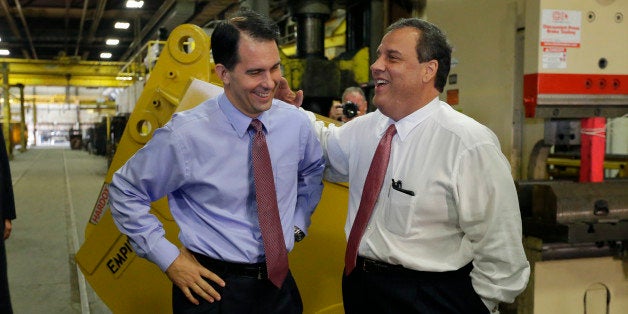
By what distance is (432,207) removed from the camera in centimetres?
165

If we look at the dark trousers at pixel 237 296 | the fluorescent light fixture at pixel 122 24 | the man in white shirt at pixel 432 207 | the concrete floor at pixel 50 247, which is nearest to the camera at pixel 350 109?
the man in white shirt at pixel 432 207

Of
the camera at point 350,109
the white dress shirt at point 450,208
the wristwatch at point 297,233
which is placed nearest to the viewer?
the white dress shirt at point 450,208

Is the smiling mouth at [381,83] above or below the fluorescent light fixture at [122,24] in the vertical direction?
below

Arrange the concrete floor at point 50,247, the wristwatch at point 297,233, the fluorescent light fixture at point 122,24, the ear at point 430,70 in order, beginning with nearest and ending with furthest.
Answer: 1. the ear at point 430,70
2. the wristwatch at point 297,233
3. the concrete floor at point 50,247
4. the fluorescent light fixture at point 122,24

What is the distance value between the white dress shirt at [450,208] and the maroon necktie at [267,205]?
0.91ft

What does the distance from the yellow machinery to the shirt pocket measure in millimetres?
911

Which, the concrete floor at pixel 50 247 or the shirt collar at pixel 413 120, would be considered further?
the concrete floor at pixel 50 247

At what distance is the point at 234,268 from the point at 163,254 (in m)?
0.21

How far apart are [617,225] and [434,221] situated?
40.6 inches

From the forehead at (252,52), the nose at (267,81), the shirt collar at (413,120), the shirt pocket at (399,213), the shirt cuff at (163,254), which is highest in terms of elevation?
the forehead at (252,52)

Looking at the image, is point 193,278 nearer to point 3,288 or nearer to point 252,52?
point 252,52

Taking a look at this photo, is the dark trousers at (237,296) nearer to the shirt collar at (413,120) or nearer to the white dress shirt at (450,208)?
the white dress shirt at (450,208)

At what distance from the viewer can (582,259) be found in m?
2.56

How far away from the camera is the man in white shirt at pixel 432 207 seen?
161cm
